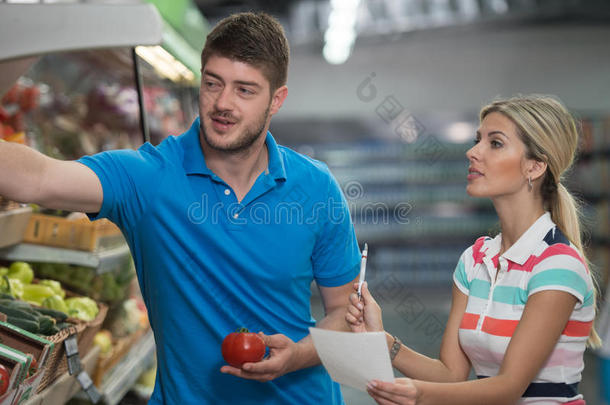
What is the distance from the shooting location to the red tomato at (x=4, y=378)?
1616 millimetres

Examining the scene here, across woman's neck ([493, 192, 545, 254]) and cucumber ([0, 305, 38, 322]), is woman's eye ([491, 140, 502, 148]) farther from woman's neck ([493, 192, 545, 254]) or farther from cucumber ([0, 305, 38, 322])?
cucumber ([0, 305, 38, 322])

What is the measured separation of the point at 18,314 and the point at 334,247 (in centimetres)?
111

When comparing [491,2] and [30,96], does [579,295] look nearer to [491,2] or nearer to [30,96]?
[30,96]

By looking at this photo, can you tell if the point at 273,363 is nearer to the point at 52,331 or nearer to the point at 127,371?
the point at 52,331

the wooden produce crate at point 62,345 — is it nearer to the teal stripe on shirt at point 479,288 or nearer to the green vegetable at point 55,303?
the green vegetable at point 55,303

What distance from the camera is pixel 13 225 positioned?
243 cm

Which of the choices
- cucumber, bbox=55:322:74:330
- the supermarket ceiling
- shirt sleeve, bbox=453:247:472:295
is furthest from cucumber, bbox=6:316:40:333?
the supermarket ceiling

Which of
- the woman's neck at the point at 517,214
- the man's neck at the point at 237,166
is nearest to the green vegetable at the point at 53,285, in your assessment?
the man's neck at the point at 237,166

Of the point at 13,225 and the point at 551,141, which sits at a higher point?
the point at 551,141

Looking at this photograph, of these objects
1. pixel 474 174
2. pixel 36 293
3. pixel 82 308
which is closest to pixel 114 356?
pixel 82 308

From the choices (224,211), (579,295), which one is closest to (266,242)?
(224,211)

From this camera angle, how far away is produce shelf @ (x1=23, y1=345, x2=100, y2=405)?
2054 millimetres

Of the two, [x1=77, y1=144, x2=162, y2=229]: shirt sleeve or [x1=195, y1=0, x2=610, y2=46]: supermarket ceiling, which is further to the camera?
[x1=195, y1=0, x2=610, y2=46]: supermarket ceiling

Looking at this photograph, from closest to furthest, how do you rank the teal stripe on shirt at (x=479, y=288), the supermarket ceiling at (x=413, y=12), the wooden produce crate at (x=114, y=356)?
the teal stripe on shirt at (x=479, y=288)
the wooden produce crate at (x=114, y=356)
the supermarket ceiling at (x=413, y=12)
